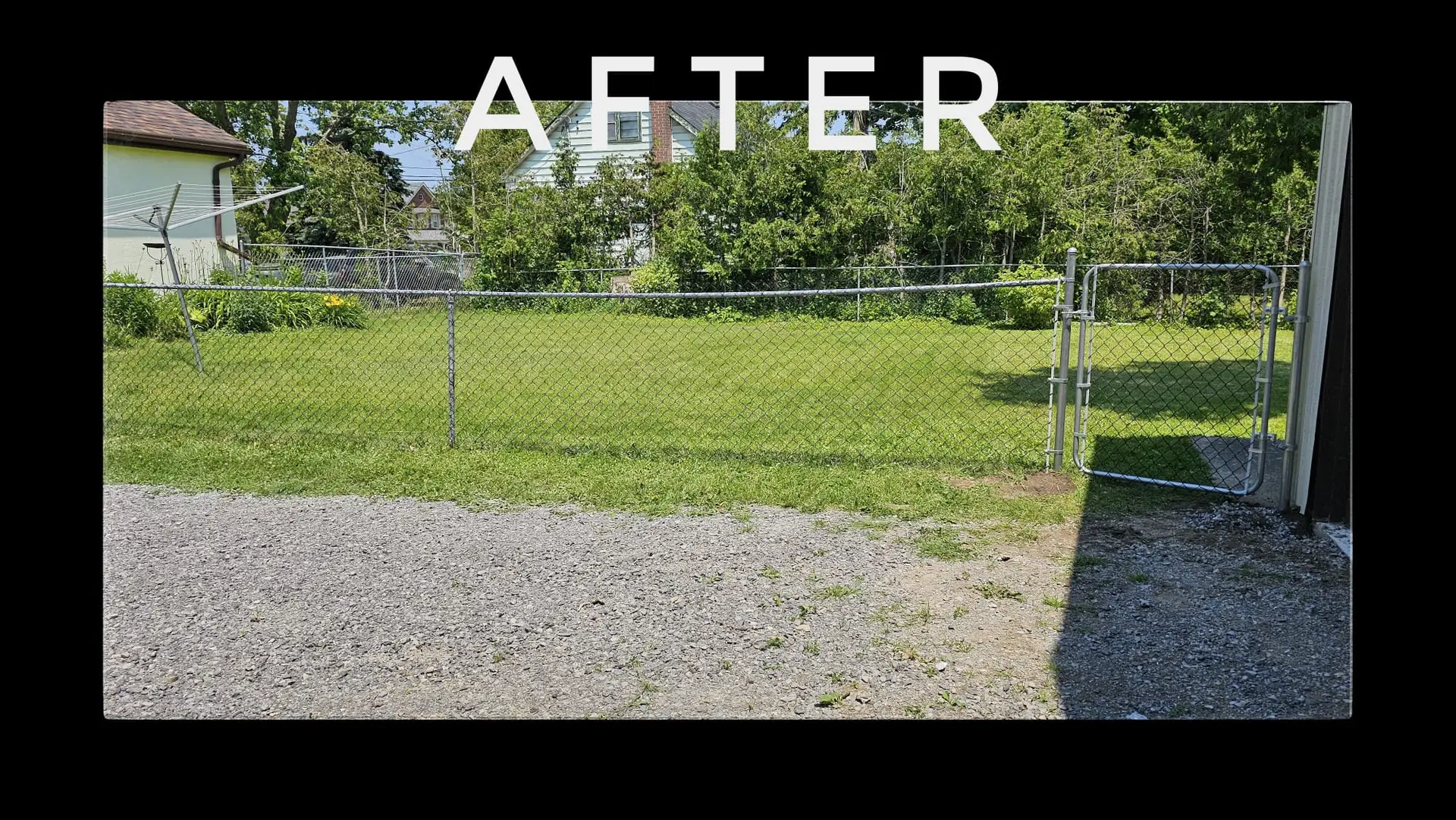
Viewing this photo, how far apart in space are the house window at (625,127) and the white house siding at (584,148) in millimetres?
83

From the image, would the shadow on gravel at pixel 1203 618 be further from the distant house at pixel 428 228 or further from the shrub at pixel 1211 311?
the distant house at pixel 428 228

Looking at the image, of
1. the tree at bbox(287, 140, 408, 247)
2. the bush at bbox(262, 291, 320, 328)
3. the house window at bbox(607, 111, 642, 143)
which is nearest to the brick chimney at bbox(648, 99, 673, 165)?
the house window at bbox(607, 111, 642, 143)

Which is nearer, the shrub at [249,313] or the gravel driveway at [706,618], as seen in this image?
the gravel driveway at [706,618]

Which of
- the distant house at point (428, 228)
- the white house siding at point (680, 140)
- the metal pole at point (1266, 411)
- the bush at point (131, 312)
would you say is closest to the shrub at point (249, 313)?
the bush at point (131, 312)

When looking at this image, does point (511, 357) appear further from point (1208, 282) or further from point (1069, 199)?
point (1208, 282)

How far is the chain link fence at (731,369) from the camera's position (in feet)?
24.7

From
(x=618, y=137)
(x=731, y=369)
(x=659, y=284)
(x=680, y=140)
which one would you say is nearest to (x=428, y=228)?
(x=618, y=137)

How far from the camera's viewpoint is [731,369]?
37.0 ft

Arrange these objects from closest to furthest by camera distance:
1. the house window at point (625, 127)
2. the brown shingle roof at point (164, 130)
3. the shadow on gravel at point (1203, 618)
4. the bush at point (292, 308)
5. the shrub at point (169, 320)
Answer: the shadow on gravel at point (1203, 618) < the shrub at point (169, 320) < the bush at point (292, 308) < the brown shingle roof at point (164, 130) < the house window at point (625, 127)

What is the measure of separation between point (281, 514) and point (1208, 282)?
15834mm

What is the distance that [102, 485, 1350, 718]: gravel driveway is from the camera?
3600mm

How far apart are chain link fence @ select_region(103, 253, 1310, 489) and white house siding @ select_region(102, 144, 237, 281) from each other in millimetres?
1049

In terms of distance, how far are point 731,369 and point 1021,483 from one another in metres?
5.23
